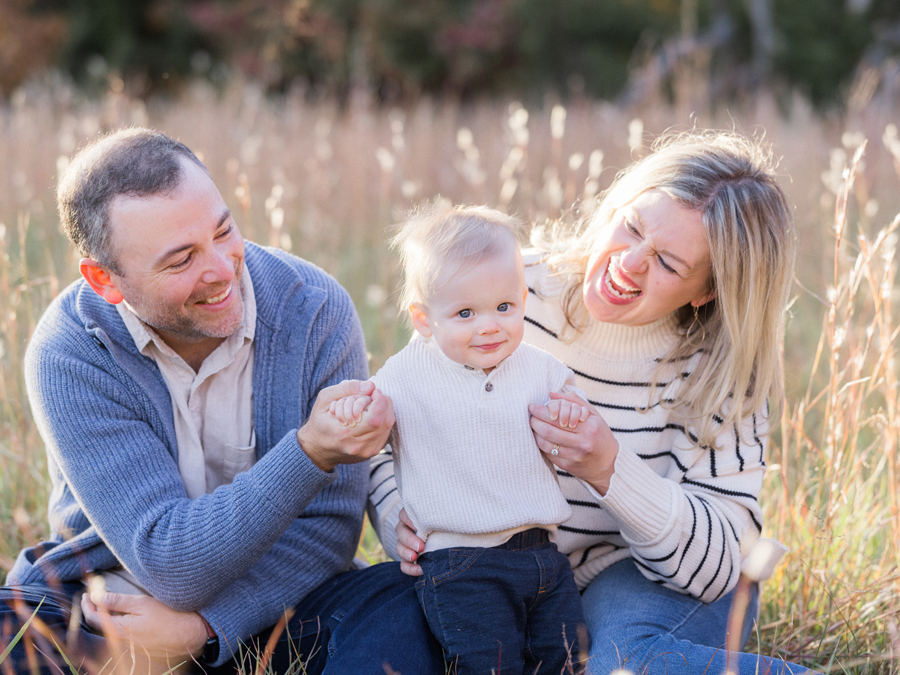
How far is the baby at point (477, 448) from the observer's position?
65.9 inches

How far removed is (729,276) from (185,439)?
4.31ft

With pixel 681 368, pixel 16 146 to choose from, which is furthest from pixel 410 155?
pixel 681 368

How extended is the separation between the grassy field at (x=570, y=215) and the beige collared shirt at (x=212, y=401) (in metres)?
0.41

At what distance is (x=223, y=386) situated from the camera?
202 centimetres

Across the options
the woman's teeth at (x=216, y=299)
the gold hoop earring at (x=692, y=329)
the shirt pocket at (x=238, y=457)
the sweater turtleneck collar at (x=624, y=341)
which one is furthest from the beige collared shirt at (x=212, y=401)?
the gold hoop earring at (x=692, y=329)

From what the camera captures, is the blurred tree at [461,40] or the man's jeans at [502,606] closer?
the man's jeans at [502,606]

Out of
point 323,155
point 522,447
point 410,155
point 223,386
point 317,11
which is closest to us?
point 522,447

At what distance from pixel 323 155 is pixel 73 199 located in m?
3.35

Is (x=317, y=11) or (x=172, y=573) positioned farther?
(x=317, y=11)

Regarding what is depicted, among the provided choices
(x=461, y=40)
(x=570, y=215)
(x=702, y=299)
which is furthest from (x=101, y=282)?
(x=461, y=40)

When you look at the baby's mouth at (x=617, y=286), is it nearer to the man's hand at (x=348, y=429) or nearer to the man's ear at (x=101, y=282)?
the man's hand at (x=348, y=429)

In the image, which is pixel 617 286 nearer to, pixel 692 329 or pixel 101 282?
pixel 692 329

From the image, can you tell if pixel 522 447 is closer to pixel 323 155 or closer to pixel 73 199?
pixel 73 199

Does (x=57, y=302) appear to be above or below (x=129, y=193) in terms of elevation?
below
